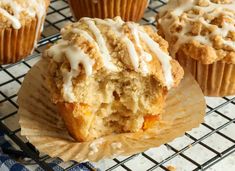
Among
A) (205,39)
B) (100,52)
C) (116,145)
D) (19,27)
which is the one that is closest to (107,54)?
(100,52)

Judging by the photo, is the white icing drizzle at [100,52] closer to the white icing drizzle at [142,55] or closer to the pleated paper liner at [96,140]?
the white icing drizzle at [142,55]

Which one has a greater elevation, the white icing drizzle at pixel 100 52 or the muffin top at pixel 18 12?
the white icing drizzle at pixel 100 52

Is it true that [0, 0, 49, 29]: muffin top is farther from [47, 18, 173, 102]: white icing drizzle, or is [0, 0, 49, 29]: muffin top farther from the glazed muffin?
[47, 18, 173, 102]: white icing drizzle

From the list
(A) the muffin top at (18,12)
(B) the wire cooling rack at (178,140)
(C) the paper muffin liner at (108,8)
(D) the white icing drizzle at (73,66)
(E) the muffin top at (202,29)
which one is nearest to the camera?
(D) the white icing drizzle at (73,66)

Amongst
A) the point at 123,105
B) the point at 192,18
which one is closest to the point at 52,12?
the point at 192,18

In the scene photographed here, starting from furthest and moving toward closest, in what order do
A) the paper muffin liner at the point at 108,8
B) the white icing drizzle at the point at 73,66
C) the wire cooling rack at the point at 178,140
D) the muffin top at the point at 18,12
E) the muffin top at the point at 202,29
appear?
the paper muffin liner at the point at 108,8 < the muffin top at the point at 18,12 < the muffin top at the point at 202,29 < the wire cooling rack at the point at 178,140 < the white icing drizzle at the point at 73,66

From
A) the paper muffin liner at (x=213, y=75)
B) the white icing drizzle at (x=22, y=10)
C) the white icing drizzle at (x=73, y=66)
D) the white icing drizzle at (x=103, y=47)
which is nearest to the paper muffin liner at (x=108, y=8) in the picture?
the white icing drizzle at (x=22, y=10)

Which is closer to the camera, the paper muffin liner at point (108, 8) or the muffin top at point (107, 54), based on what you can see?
the muffin top at point (107, 54)
